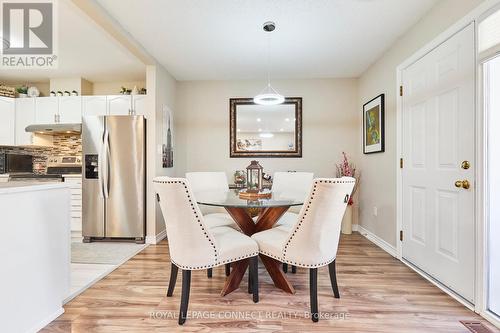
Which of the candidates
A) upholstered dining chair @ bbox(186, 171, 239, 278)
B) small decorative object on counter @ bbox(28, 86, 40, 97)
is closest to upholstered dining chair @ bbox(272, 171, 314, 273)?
upholstered dining chair @ bbox(186, 171, 239, 278)

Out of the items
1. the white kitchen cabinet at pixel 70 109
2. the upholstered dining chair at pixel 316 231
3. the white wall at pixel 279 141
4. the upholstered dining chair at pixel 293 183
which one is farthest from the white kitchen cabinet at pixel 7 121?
the upholstered dining chair at pixel 316 231

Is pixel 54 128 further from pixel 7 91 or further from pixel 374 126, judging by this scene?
pixel 374 126

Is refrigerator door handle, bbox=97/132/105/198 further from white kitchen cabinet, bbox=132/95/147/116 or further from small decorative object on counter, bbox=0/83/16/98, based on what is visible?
small decorative object on counter, bbox=0/83/16/98

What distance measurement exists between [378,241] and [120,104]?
4.02 metres

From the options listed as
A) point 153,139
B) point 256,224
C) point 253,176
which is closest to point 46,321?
point 256,224

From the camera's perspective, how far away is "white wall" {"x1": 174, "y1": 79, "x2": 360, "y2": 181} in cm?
392

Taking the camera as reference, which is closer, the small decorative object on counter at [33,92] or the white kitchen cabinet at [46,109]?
the white kitchen cabinet at [46,109]

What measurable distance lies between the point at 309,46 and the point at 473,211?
2.26 m

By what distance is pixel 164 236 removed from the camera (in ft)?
11.5

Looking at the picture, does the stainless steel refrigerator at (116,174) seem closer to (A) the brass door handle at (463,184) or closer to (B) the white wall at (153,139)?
(B) the white wall at (153,139)

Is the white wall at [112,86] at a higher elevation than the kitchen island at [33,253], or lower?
higher

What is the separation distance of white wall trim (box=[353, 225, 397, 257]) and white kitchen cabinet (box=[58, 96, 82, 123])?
4526 millimetres

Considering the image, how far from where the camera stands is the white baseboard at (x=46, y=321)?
4.90 ft

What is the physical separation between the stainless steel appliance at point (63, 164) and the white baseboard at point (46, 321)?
267 centimetres
